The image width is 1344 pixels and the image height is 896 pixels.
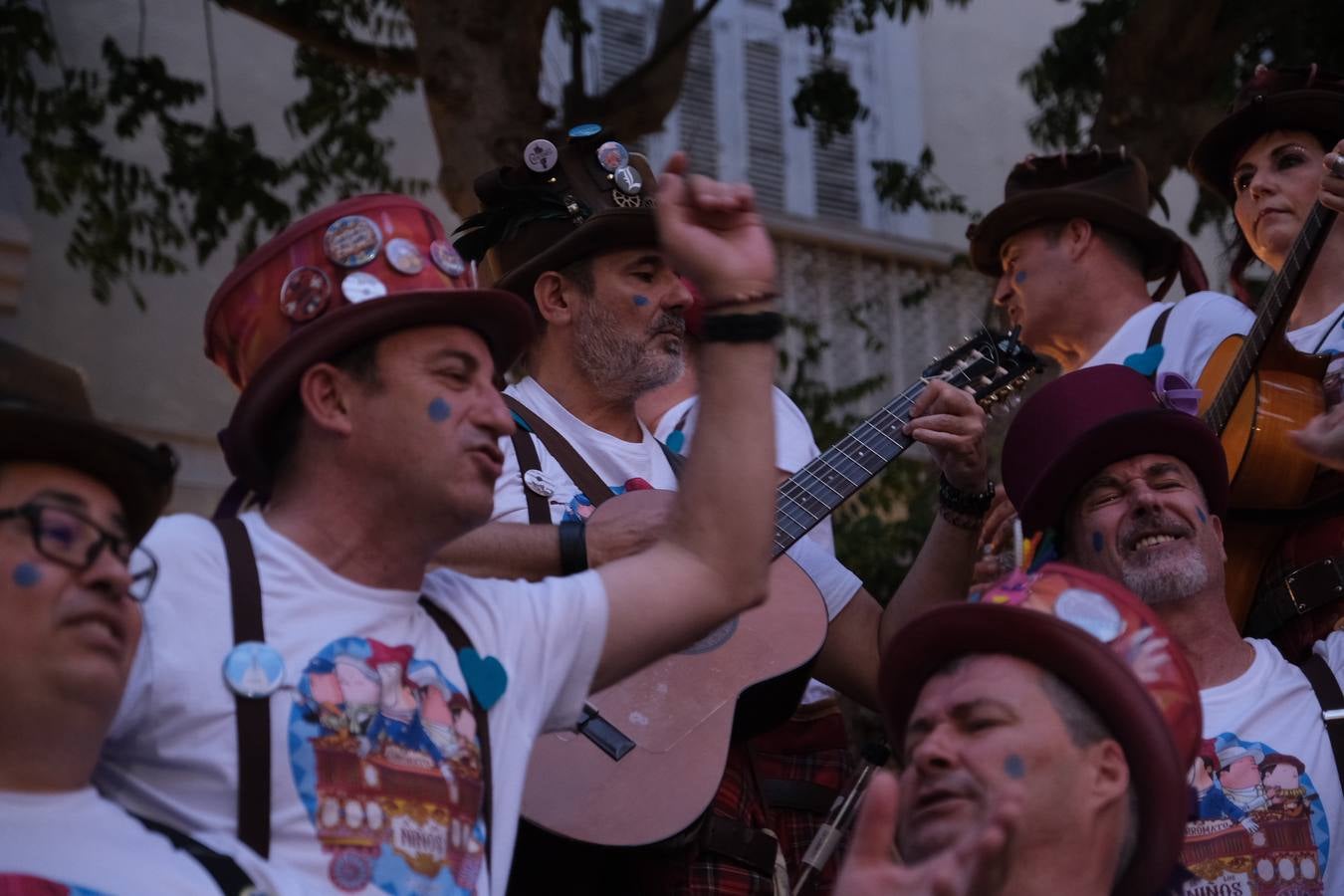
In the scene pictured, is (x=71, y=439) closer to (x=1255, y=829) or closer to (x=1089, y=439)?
(x=1255, y=829)

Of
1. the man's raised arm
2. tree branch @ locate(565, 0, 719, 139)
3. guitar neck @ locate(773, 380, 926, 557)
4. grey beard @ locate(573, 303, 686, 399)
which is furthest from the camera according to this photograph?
tree branch @ locate(565, 0, 719, 139)

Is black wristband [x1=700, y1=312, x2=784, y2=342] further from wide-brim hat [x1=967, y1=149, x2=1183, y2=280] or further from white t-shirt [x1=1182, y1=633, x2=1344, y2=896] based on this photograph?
wide-brim hat [x1=967, y1=149, x2=1183, y2=280]

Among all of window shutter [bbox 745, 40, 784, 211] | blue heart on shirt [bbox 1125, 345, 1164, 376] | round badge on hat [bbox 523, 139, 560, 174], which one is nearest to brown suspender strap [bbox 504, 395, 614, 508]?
round badge on hat [bbox 523, 139, 560, 174]

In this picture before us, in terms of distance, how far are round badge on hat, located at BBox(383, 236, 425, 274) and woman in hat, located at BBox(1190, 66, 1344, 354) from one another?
3.04m

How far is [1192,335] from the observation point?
5.87 meters

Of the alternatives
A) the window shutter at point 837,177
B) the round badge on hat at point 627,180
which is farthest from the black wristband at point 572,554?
the window shutter at point 837,177

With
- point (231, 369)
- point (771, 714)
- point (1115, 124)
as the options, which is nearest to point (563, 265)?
point (771, 714)

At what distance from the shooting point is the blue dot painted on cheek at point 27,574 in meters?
2.91

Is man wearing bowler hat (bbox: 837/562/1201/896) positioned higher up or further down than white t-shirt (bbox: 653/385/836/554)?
higher up

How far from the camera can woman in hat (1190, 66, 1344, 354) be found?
19.5 feet

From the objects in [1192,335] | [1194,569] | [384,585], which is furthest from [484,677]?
[1192,335]

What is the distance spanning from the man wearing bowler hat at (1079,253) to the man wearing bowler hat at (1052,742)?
2.84m

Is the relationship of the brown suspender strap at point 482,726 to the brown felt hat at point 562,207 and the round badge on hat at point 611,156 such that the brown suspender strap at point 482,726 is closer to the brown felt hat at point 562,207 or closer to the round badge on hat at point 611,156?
the brown felt hat at point 562,207

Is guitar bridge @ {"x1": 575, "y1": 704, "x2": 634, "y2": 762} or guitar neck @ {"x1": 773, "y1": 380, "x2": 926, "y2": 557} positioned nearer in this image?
guitar bridge @ {"x1": 575, "y1": 704, "x2": 634, "y2": 762}
